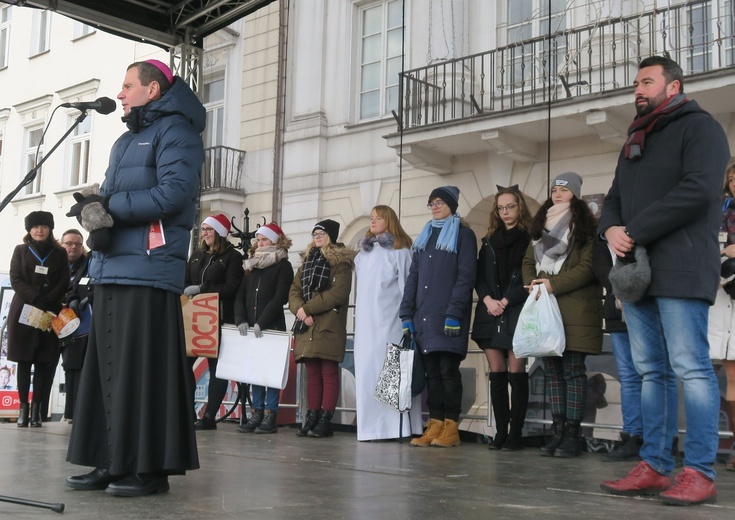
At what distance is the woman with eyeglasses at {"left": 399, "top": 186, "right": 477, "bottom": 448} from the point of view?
6328 millimetres

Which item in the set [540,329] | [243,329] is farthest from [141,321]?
[243,329]

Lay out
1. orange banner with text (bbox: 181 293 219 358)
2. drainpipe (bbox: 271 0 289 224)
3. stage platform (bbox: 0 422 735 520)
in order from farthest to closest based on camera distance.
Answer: drainpipe (bbox: 271 0 289 224) → orange banner with text (bbox: 181 293 219 358) → stage platform (bbox: 0 422 735 520)

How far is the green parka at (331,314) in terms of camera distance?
23.8ft

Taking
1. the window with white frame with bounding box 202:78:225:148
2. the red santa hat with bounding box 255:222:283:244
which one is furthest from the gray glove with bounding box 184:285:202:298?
the window with white frame with bounding box 202:78:225:148

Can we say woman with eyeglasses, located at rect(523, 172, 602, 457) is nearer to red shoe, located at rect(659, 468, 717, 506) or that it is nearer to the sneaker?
the sneaker

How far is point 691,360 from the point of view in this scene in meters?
3.76

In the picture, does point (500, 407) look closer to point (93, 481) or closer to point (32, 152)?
point (93, 481)

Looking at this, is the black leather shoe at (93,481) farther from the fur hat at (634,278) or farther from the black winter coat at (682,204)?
the black winter coat at (682,204)

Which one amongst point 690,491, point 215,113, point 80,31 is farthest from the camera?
point 80,31

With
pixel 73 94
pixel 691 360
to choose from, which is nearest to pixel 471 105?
pixel 691 360

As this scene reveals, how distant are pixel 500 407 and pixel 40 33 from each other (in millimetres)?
8191

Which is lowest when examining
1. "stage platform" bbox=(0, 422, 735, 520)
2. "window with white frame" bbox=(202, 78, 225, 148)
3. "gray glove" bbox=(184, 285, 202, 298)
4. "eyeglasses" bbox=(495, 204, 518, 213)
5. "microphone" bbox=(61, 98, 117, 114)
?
"stage platform" bbox=(0, 422, 735, 520)

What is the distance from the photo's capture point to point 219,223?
26.2 feet

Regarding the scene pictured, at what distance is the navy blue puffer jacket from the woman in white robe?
3.12 metres
